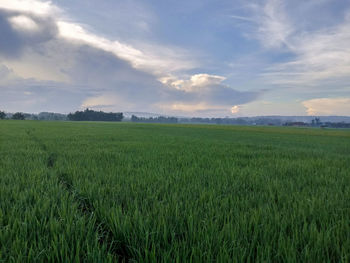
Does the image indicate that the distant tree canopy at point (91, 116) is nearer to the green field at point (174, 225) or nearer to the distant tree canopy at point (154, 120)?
the distant tree canopy at point (154, 120)

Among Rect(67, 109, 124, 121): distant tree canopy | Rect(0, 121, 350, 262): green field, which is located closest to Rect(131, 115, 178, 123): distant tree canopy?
Rect(67, 109, 124, 121): distant tree canopy

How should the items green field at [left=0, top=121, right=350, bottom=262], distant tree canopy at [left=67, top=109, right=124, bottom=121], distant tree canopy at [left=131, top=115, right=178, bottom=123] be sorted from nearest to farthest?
green field at [left=0, top=121, right=350, bottom=262]
distant tree canopy at [left=67, top=109, right=124, bottom=121]
distant tree canopy at [left=131, top=115, right=178, bottom=123]

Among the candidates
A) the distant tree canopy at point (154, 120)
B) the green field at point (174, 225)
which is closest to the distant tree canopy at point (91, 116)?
the distant tree canopy at point (154, 120)

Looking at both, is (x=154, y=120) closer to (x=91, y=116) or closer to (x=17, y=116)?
(x=91, y=116)

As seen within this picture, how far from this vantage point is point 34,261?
1.23 meters

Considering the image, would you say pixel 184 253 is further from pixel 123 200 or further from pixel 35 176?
pixel 35 176

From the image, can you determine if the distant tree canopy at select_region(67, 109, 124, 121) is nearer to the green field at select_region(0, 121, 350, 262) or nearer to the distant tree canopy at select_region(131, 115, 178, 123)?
the distant tree canopy at select_region(131, 115, 178, 123)

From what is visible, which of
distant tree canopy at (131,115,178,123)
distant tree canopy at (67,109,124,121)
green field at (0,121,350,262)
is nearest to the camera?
green field at (0,121,350,262)

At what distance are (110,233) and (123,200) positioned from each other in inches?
22.0

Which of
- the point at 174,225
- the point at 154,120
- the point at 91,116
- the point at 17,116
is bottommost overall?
the point at 174,225

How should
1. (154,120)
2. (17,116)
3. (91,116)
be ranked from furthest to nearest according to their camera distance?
(154,120)
(91,116)
(17,116)

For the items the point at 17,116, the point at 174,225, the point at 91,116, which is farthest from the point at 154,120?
the point at 174,225

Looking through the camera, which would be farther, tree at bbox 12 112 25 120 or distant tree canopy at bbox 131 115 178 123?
distant tree canopy at bbox 131 115 178 123

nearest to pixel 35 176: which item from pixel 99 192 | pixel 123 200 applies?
pixel 99 192
